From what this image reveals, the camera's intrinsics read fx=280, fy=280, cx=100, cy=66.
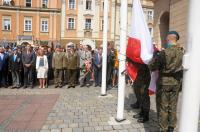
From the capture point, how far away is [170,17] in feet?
52.6

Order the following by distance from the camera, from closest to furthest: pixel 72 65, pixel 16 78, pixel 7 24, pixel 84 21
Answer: pixel 16 78 < pixel 72 65 < pixel 7 24 < pixel 84 21

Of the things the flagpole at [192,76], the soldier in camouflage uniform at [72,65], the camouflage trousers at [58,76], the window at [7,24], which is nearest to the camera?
the flagpole at [192,76]

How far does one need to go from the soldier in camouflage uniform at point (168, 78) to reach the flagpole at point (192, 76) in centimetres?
185

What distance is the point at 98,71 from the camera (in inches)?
502

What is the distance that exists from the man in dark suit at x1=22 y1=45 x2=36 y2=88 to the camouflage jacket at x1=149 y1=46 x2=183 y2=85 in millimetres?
7773

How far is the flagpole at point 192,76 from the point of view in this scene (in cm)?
318

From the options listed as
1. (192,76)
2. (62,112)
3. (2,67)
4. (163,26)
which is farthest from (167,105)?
(163,26)

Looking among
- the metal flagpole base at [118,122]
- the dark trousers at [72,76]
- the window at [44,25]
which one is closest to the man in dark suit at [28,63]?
the dark trousers at [72,76]

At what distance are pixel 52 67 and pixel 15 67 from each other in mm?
1628

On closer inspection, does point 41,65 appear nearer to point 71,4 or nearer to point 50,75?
point 50,75

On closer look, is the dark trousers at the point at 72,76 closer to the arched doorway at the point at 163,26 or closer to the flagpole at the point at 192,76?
the arched doorway at the point at 163,26

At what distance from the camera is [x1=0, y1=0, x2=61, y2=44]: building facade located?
46781 millimetres

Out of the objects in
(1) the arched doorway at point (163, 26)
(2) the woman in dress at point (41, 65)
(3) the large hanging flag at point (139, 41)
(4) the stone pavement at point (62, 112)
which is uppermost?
(1) the arched doorway at point (163, 26)

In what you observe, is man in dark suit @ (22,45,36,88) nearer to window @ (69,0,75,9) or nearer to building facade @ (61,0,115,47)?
building facade @ (61,0,115,47)
